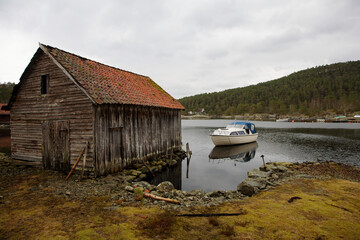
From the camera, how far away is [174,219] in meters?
5.95

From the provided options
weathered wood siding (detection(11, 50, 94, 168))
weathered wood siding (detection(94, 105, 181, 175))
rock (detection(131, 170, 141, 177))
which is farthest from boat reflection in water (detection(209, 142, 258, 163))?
weathered wood siding (detection(11, 50, 94, 168))

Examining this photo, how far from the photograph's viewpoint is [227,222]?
231 inches

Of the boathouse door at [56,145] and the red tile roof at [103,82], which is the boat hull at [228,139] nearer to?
the red tile roof at [103,82]

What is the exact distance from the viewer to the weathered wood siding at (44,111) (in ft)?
33.8

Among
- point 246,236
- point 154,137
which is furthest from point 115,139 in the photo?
point 246,236

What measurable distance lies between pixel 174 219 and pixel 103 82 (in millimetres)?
9659

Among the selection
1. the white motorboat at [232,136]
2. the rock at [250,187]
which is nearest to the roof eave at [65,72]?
the rock at [250,187]

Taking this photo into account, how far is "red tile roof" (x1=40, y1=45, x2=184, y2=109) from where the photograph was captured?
1045 centimetres

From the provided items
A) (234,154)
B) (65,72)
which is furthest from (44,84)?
(234,154)

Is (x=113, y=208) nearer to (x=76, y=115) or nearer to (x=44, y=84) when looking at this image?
(x=76, y=115)

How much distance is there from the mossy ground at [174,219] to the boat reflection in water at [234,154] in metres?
13.1

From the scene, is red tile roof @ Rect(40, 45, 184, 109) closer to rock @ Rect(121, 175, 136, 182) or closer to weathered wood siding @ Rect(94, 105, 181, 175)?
weathered wood siding @ Rect(94, 105, 181, 175)

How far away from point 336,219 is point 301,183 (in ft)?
15.1

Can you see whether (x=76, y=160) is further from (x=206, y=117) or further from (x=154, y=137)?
(x=206, y=117)
